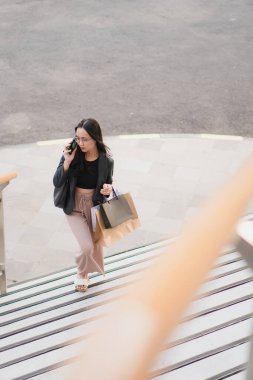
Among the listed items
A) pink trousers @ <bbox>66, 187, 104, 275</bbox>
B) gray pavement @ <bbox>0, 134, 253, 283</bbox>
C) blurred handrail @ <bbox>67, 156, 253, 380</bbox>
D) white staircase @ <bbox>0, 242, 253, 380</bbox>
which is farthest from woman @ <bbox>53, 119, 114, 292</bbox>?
blurred handrail @ <bbox>67, 156, 253, 380</bbox>

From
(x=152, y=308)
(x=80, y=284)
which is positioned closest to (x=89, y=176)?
(x=80, y=284)

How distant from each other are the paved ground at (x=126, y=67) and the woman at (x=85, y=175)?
14.4ft

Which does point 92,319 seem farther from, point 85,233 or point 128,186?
point 128,186

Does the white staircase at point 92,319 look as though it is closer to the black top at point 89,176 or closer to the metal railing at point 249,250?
the black top at point 89,176

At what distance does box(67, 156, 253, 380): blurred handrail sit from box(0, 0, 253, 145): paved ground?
8.38 metres

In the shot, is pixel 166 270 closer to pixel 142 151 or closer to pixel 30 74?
pixel 142 151

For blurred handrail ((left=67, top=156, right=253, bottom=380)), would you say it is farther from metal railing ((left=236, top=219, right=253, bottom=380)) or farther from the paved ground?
the paved ground

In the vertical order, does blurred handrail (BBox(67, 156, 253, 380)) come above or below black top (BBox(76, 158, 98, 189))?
above

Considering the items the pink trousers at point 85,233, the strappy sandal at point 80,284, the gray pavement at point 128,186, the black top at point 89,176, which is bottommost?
the gray pavement at point 128,186

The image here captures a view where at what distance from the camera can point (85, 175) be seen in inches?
181

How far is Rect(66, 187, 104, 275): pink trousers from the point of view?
15.2 feet

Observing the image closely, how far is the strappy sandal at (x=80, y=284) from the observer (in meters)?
5.03

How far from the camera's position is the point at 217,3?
14664 mm

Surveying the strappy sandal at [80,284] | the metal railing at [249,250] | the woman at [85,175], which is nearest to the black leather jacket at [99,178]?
the woman at [85,175]
